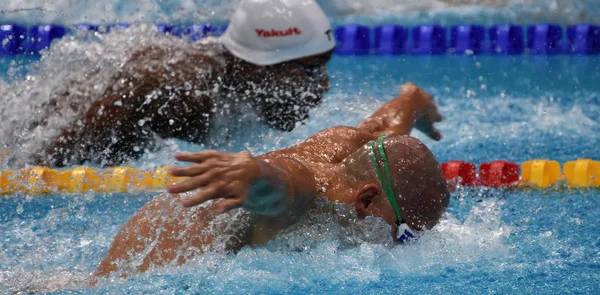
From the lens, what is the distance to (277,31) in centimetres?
344

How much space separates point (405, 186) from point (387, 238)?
6.1 inches

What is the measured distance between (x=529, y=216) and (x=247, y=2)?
1431mm

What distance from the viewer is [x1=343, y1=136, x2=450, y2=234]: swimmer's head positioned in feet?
6.64

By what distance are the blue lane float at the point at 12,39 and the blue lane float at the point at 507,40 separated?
3.25 m

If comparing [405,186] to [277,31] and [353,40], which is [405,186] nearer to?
[277,31]

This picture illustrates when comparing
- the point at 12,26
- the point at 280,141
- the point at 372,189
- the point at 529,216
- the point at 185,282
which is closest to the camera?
the point at 372,189

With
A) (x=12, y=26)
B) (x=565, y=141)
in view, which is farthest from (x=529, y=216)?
(x=12, y=26)

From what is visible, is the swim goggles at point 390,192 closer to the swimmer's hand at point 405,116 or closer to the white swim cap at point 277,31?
the swimmer's hand at point 405,116

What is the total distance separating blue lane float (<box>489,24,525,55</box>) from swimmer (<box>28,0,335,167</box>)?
8.16 feet

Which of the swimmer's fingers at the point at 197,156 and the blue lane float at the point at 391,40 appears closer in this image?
the swimmer's fingers at the point at 197,156

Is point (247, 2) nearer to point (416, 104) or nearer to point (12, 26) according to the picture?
point (416, 104)

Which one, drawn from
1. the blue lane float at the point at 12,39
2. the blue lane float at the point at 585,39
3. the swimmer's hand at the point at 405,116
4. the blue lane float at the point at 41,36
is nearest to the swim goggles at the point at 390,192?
the swimmer's hand at the point at 405,116

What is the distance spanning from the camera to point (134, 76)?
10.7ft

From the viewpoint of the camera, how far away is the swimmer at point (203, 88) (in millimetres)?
3234
